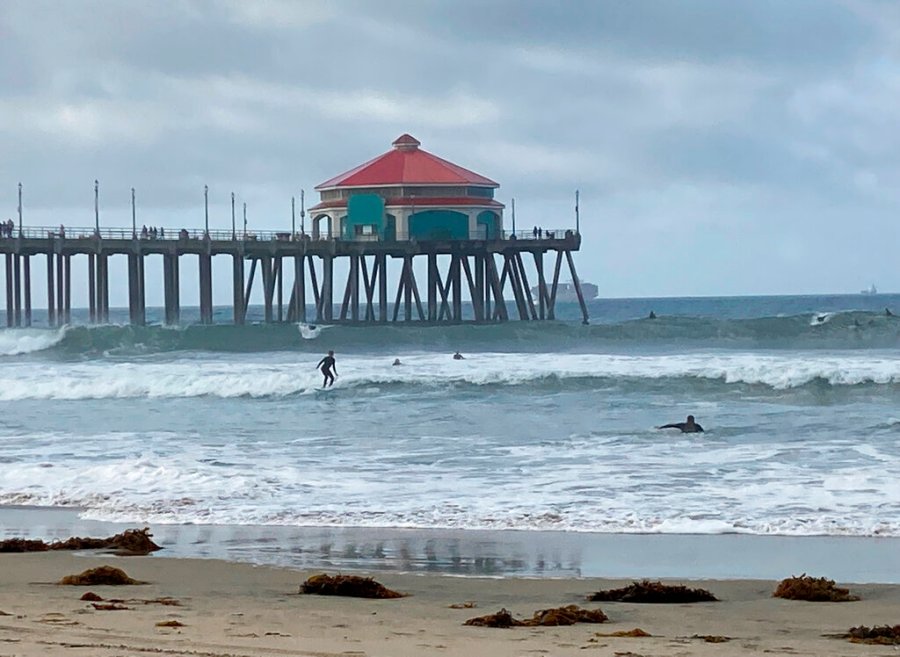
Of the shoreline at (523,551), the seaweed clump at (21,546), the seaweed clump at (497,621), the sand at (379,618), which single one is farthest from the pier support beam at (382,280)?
the seaweed clump at (497,621)

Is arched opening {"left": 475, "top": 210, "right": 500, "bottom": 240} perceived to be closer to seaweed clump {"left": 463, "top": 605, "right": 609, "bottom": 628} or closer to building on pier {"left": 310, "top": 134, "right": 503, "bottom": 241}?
building on pier {"left": 310, "top": 134, "right": 503, "bottom": 241}

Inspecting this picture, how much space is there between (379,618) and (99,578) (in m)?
2.48

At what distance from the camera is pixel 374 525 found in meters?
14.3

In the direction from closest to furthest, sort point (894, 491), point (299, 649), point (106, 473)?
point (299, 649) < point (894, 491) < point (106, 473)

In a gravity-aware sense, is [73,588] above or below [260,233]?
below

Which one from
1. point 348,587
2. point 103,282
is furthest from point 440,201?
point 348,587

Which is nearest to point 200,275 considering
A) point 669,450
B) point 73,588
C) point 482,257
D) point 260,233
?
point 260,233

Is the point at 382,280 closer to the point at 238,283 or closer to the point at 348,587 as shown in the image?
the point at 238,283

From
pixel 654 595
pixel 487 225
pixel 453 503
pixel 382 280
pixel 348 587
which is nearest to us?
pixel 654 595

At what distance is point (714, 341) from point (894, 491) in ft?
129

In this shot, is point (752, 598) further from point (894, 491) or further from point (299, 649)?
point (894, 491)

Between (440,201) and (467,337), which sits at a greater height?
(440,201)

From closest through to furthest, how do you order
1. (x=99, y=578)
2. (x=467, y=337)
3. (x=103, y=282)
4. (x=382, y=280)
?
(x=99, y=578), (x=103, y=282), (x=467, y=337), (x=382, y=280)

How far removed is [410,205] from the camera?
57188mm
